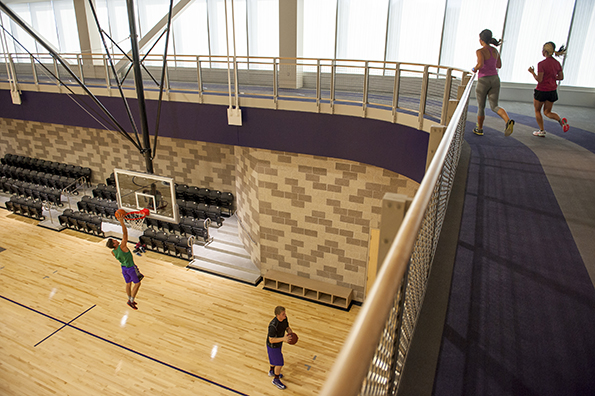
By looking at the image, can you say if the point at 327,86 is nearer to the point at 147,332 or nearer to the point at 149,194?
the point at 149,194

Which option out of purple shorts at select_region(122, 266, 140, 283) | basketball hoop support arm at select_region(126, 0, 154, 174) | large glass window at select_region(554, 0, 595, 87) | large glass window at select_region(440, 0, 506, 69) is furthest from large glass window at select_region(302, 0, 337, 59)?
purple shorts at select_region(122, 266, 140, 283)

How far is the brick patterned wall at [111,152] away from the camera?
15289 mm

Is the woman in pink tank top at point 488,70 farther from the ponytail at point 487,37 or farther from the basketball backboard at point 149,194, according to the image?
the basketball backboard at point 149,194

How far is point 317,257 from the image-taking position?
35.8 feet

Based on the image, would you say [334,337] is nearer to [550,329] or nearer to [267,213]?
[267,213]

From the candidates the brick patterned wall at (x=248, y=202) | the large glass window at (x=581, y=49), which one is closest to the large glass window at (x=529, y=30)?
the large glass window at (x=581, y=49)

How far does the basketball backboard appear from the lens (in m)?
9.51

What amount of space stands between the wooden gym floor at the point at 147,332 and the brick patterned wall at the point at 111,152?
13.5 ft

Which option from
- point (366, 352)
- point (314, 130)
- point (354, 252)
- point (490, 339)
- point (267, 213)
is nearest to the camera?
point (366, 352)

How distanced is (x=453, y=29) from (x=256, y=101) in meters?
6.61

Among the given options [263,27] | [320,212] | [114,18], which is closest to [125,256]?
[320,212]

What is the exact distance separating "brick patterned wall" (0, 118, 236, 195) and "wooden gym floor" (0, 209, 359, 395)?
4127mm

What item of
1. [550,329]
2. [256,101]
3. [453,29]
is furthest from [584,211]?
[453,29]

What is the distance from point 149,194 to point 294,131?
13.5 ft
